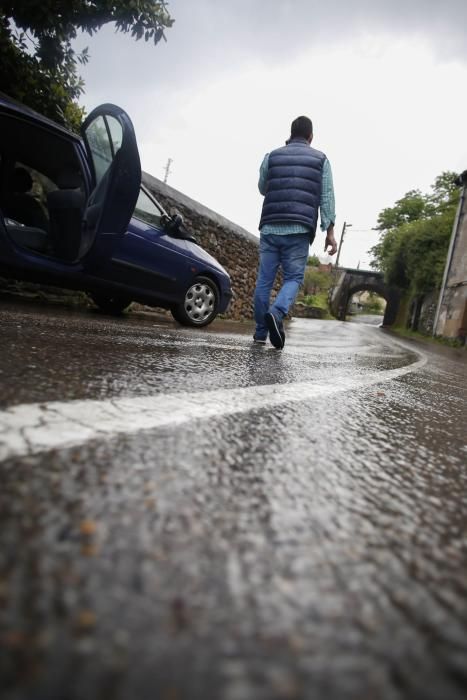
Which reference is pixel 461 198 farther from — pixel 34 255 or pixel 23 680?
pixel 23 680

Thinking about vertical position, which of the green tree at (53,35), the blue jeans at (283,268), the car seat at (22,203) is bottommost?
the blue jeans at (283,268)

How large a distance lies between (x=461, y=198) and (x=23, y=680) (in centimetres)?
2623

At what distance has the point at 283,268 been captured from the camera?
13.9ft

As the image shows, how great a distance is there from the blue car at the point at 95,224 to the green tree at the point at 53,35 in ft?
5.62

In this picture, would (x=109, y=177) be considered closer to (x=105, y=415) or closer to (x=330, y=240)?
(x=330, y=240)

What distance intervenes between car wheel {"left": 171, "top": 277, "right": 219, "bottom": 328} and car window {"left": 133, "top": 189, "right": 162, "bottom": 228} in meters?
0.89

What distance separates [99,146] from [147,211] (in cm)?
86

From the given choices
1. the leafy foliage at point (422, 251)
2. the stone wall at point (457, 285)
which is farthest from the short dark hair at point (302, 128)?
the leafy foliage at point (422, 251)

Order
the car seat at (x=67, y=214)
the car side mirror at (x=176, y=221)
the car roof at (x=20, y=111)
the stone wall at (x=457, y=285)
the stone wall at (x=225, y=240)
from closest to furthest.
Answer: the car roof at (x=20, y=111)
the car seat at (x=67, y=214)
the car side mirror at (x=176, y=221)
the stone wall at (x=225, y=240)
the stone wall at (x=457, y=285)

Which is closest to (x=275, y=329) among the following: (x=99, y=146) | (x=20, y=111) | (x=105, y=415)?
(x=99, y=146)

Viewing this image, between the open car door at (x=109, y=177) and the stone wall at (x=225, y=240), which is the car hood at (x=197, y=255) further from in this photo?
the stone wall at (x=225, y=240)

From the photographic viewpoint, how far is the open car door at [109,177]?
4.25m


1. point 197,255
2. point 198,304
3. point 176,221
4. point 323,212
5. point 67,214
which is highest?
point 323,212

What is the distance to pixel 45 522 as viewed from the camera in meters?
0.54
